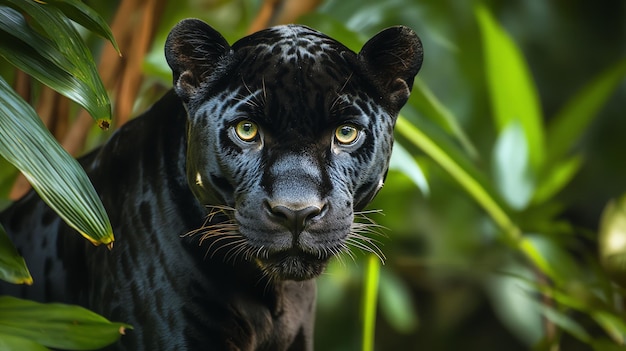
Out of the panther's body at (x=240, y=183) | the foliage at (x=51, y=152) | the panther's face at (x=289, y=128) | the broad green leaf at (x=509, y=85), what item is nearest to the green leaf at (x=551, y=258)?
the broad green leaf at (x=509, y=85)

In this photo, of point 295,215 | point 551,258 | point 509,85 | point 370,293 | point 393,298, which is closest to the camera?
point 295,215

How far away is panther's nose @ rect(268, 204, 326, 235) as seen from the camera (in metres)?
1.12

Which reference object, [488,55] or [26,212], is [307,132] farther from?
[488,55]

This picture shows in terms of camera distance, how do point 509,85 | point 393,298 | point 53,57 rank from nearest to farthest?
1. point 53,57
2. point 509,85
3. point 393,298

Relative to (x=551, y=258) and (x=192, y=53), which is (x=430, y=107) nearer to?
(x=551, y=258)

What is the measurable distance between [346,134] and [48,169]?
386mm

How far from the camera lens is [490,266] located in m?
3.19

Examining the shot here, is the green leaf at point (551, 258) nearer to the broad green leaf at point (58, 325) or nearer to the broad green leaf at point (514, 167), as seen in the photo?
the broad green leaf at point (514, 167)

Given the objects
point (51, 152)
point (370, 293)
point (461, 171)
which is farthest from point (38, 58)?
point (461, 171)

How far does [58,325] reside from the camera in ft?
4.12

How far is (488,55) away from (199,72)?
1.23 m

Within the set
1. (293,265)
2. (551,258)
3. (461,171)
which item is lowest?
(293,265)

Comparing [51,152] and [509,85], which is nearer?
[51,152]

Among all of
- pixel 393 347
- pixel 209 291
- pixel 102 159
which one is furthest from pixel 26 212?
pixel 393 347
